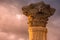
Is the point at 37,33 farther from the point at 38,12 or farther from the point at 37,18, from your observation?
the point at 38,12

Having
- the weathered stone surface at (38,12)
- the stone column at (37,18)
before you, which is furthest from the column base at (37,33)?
the weathered stone surface at (38,12)

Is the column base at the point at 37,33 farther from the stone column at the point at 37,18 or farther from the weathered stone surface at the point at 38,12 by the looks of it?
the weathered stone surface at the point at 38,12

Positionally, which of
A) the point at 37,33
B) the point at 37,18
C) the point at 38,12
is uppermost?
the point at 38,12

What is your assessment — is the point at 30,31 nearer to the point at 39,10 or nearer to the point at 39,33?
the point at 39,33

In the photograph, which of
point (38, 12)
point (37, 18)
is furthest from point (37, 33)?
point (38, 12)

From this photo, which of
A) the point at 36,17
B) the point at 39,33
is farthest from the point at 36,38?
the point at 36,17

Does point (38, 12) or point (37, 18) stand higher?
point (38, 12)

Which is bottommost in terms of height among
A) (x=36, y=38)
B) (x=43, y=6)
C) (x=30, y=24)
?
(x=36, y=38)

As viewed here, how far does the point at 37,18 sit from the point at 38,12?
0.34 metres

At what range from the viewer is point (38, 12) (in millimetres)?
11430

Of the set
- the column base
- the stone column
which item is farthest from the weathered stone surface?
the column base

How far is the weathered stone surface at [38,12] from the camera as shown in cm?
1135

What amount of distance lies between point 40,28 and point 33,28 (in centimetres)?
36

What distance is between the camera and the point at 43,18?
11.6m
